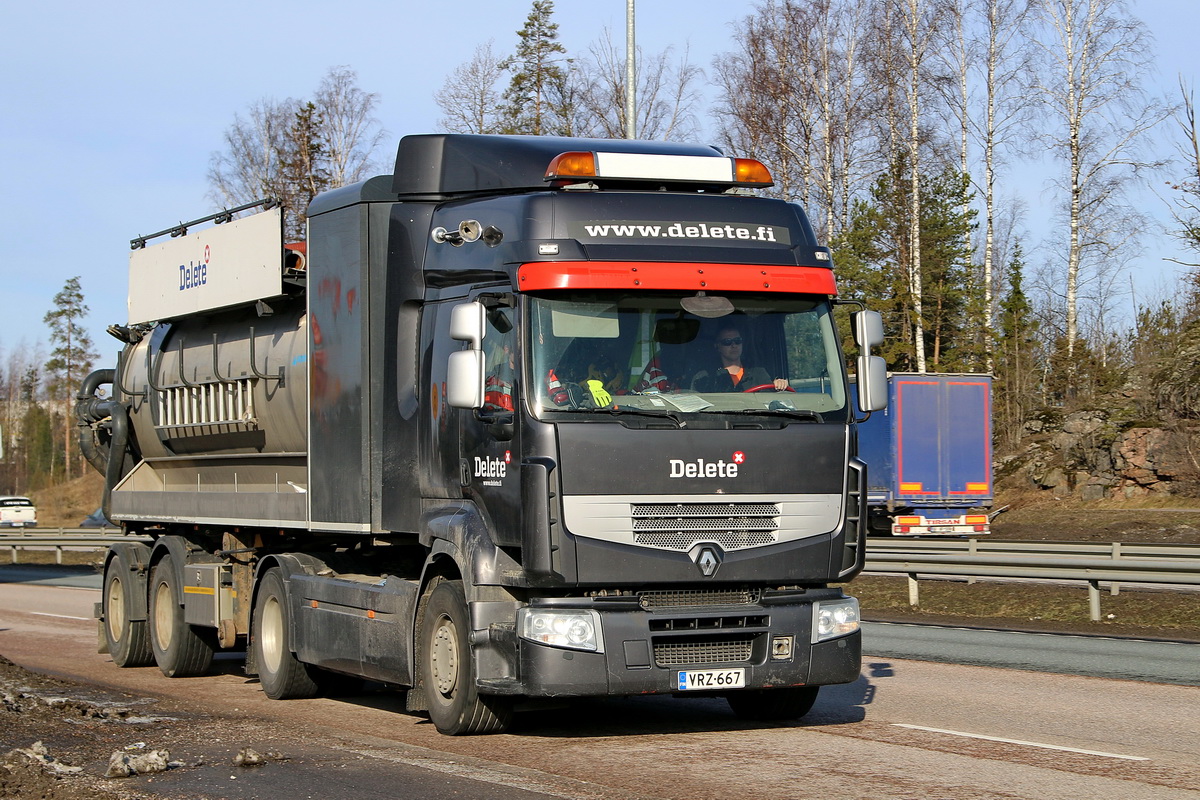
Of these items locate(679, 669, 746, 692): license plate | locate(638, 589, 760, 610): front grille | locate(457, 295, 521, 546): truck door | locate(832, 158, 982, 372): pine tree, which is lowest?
locate(679, 669, 746, 692): license plate

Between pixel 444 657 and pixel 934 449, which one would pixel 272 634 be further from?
pixel 934 449

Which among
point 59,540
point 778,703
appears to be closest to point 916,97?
point 59,540

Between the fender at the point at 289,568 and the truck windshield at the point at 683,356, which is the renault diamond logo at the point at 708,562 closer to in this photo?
the truck windshield at the point at 683,356

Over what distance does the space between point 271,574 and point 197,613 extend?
1.75 metres

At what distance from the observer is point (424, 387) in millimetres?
9961

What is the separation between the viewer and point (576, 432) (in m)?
8.53

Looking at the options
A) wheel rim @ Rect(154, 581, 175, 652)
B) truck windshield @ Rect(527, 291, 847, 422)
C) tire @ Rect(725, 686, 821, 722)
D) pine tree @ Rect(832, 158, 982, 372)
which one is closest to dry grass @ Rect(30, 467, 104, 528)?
pine tree @ Rect(832, 158, 982, 372)

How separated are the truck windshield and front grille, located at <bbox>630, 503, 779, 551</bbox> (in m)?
0.60

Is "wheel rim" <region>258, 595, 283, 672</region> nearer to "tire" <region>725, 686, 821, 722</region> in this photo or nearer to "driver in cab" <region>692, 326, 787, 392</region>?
"tire" <region>725, 686, 821, 722</region>

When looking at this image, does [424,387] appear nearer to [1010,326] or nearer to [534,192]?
[534,192]

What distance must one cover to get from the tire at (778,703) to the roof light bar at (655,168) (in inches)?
139

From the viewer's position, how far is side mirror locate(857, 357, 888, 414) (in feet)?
31.4

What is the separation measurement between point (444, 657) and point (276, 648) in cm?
333

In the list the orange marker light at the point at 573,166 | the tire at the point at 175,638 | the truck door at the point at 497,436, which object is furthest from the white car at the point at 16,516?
the orange marker light at the point at 573,166
